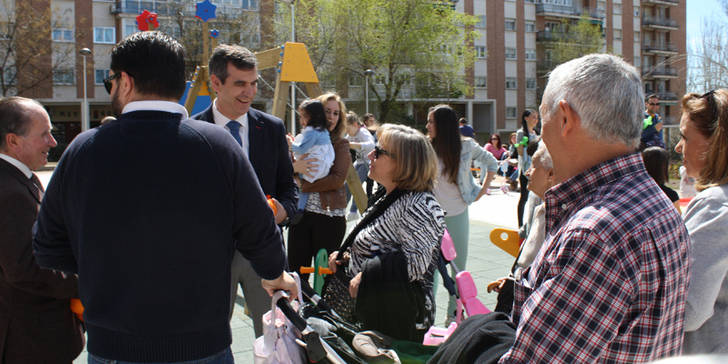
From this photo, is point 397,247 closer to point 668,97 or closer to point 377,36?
point 377,36

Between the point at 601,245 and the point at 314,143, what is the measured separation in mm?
3474

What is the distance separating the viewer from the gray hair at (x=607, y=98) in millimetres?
1489

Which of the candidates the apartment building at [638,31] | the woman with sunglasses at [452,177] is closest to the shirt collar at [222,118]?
the woman with sunglasses at [452,177]

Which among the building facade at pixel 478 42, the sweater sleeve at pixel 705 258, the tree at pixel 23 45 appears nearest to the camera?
the sweater sleeve at pixel 705 258

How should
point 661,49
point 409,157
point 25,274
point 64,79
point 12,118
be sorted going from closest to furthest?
point 25,274
point 12,118
point 409,157
point 64,79
point 661,49

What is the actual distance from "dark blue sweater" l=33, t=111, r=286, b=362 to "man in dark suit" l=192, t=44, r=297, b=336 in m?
1.23

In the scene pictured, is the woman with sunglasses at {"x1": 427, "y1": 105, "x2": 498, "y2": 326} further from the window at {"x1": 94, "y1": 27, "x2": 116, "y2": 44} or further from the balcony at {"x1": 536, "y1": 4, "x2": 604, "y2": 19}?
the balcony at {"x1": 536, "y1": 4, "x2": 604, "y2": 19}

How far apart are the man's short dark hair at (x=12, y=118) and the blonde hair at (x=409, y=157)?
6.04ft

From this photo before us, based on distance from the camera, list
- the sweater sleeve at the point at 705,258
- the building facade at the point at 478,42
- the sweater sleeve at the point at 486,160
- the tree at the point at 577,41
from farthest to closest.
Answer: the tree at the point at 577,41 < the building facade at the point at 478,42 < the sweater sleeve at the point at 486,160 < the sweater sleeve at the point at 705,258

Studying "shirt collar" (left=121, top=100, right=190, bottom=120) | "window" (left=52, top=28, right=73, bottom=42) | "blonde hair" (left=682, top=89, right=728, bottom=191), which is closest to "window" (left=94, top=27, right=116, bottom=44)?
"window" (left=52, top=28, right=73, bottom=42)

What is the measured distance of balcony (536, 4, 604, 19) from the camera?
57312 millimetres

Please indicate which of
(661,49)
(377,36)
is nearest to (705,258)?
(377,36)

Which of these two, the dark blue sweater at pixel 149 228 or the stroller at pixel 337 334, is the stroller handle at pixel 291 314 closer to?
the stroller at pixel 337 334

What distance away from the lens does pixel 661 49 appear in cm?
6531
